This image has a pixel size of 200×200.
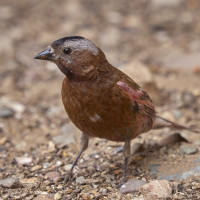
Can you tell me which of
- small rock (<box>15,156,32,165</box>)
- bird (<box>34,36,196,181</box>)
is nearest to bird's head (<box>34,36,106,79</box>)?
bird (<box>34,36,196,181</box>)

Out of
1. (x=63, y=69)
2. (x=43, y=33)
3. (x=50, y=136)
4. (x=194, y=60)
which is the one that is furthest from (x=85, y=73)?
(x=43, y=33)

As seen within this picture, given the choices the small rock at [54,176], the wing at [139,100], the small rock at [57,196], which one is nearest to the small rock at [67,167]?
the small rock at [54,176]

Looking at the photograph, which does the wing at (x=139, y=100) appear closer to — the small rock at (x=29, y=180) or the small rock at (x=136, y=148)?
the small rock at (x=136, y=148)

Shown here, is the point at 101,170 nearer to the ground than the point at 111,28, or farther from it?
nearer to the ground

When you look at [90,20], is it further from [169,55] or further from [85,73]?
[85,73]

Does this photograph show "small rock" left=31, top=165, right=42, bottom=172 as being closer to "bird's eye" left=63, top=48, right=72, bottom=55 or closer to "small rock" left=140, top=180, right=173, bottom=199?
"small rock" left=140, top=180, right=173, bottom=199

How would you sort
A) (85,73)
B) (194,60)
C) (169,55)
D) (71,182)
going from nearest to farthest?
(85,73) < (71,182) < (194,60) < (169,55)
